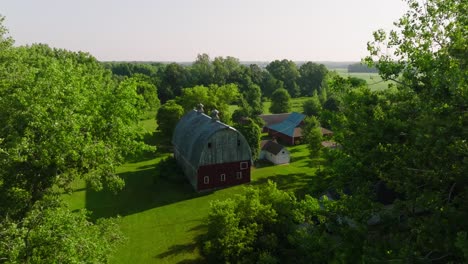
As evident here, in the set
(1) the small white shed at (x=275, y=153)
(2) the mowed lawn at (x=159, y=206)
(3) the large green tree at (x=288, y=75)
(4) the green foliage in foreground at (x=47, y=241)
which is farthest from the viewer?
(3) the large green tree at (x=288, y=75)

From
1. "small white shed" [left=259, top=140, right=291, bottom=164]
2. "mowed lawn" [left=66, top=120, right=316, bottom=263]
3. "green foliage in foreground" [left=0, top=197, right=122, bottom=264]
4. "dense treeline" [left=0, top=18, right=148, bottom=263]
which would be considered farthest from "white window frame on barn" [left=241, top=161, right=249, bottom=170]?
"green foliage in foreground" [left=0, top=197, right=122, bottom=264]

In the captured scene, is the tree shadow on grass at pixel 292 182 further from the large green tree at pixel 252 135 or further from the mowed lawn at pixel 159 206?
the large green tree at pixel 252 135

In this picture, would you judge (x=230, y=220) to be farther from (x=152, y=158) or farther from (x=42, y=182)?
(x=152, y=158)

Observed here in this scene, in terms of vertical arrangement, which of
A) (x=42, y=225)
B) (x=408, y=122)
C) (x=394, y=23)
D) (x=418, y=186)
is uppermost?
(x=394, y=23)

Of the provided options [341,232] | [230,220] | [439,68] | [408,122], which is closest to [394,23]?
[439,68]

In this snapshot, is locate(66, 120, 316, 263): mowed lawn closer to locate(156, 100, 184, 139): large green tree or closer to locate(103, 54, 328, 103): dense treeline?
locate(156, 100, 184, 139): large green tree

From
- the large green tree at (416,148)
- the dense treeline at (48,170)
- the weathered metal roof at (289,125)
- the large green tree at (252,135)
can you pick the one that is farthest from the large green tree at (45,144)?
the weathered metal roof at (289,125)
